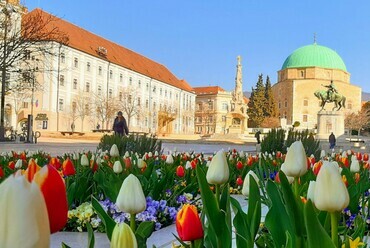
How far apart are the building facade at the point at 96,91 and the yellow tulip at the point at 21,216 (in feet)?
144

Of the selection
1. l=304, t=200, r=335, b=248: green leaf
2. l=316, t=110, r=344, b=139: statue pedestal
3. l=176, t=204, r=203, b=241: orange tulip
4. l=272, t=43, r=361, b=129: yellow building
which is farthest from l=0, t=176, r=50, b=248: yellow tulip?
l=272, t=43, r=361, b=129: yellow building

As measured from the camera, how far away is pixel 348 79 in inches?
3740

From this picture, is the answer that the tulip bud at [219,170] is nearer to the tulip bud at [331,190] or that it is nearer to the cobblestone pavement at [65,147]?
the tulip bud at [331,190]

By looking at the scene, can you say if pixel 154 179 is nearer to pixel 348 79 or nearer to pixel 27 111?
pixel 27 111

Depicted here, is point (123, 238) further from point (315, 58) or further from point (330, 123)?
point (315, 58)

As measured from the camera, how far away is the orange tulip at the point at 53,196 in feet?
2.86

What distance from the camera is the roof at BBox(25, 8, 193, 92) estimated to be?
60750 mm

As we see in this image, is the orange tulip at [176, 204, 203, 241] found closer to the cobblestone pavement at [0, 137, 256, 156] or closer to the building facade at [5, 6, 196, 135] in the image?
the cobblestone pavement at [0, 137, 256, 156]

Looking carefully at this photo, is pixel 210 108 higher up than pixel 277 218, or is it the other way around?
pixel 210 108

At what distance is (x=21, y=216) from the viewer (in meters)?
0.59

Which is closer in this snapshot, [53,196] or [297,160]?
[53,196]

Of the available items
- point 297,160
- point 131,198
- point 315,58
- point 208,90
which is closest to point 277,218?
point 297,160

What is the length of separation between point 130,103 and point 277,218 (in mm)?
63705

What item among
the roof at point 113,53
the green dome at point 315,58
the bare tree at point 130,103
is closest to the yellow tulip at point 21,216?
the roof at point 113,53
